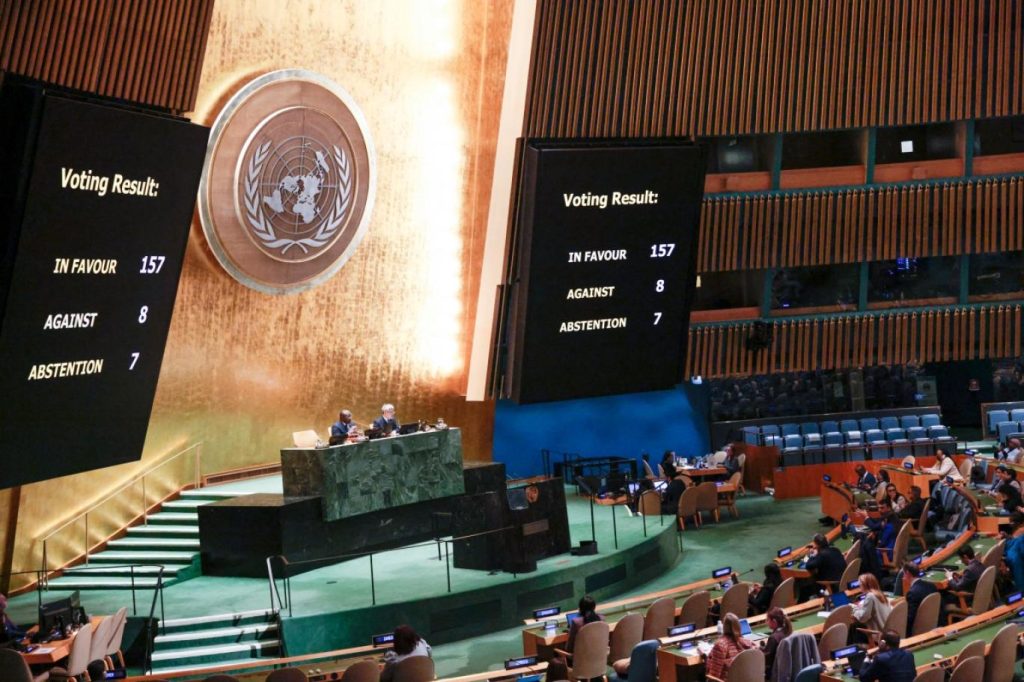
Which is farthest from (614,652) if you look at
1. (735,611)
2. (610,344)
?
(610,344)

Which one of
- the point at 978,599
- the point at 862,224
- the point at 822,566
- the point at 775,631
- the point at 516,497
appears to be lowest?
the point at 775,631

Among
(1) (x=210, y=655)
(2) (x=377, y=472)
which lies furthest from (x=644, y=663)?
(2) (x=377, y=472)

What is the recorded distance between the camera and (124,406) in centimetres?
1000

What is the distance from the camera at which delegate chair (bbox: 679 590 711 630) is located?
11.4 metres

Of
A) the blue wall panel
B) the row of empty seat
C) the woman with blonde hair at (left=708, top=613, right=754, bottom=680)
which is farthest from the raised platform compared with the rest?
the row of empty seat

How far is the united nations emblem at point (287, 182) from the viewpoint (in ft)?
50.0

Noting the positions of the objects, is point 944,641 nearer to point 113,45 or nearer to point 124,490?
point 113,45

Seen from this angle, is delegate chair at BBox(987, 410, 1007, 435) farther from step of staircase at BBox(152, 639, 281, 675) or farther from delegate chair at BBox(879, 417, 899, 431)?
step of staircase at BBox(152, 639, 281, 675)

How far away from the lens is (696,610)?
1145 centimetres

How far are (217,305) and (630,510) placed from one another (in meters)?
6.36

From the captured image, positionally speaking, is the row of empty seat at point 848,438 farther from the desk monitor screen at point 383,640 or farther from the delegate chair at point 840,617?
the desk monitor screen at point 383,640

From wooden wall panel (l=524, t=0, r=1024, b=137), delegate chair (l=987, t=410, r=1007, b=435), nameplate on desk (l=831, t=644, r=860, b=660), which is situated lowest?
nameplate on desk (l=831, t=644, r=860, b=660)

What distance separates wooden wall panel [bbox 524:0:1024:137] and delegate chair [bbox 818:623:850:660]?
774 cm

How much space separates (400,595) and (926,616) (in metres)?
5.14
